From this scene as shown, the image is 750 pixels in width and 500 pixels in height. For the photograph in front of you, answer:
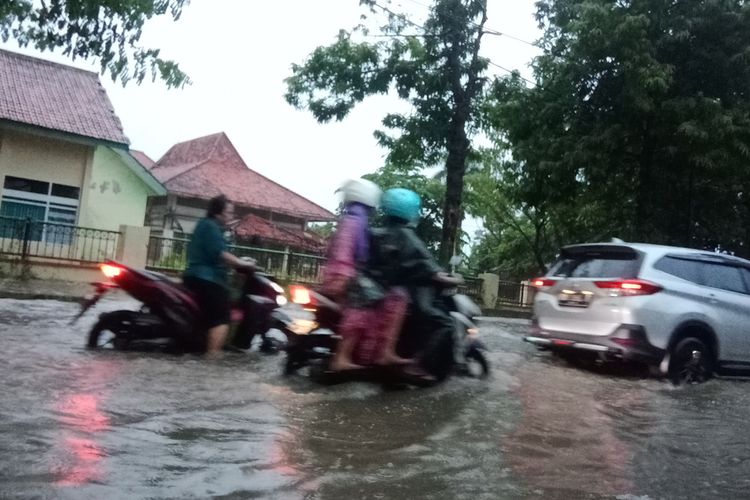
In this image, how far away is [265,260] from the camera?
1888cm

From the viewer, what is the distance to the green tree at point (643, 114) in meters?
15.5

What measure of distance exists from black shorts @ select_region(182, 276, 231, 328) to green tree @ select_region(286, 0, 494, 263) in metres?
12.0

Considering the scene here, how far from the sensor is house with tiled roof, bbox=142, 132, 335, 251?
28.4 m

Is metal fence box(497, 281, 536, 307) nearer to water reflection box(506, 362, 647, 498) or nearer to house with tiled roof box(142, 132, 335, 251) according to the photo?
house with tiled roof box(142, 132, 335, 251)

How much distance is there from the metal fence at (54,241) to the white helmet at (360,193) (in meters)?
10.1

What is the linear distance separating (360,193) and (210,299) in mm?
1969

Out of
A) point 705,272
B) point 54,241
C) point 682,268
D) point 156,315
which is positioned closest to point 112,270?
point 156,315

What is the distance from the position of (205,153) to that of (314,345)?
29.7 metres

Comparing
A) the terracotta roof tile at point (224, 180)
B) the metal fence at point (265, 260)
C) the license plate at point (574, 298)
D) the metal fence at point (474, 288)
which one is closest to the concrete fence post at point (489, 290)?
the metal fence at point (474, 288)

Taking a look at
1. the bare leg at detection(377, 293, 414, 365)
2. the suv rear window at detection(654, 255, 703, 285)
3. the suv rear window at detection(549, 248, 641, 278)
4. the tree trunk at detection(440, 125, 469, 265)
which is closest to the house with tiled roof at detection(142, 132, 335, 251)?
the tree trunk at detection(440, 125, 469, 265)

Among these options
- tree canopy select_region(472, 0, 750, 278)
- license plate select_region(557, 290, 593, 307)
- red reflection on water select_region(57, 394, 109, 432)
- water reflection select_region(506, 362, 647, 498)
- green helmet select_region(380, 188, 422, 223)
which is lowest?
red reflection on water select_region(57, 394, 109, 432)

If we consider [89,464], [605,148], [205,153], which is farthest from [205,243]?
[205,153]

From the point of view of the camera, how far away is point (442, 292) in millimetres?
6418

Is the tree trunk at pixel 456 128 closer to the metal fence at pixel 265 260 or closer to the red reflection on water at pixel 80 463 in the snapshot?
the metal fence at pixel 265 260
